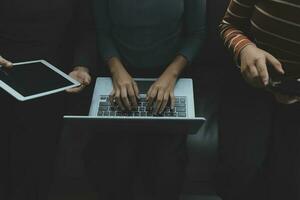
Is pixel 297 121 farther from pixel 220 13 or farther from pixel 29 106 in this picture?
pixel 29 106

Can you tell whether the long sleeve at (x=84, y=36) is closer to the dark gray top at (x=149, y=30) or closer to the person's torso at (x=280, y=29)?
the dark gray top at (x=149, y=30)

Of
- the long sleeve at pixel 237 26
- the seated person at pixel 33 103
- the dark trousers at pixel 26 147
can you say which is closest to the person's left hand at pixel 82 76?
the seated person at pixel 33 103

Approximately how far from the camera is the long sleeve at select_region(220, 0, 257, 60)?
1.17m

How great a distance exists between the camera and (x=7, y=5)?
134 centimetres

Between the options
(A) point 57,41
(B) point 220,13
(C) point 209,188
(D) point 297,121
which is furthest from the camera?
(B) point 220,13

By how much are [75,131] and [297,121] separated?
0.68 metres

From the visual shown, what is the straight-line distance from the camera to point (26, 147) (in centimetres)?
129

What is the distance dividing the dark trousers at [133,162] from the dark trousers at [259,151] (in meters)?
0.14

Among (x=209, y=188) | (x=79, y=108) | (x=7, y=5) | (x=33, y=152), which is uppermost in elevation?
(x=7, y=5)

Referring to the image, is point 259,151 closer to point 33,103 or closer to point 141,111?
point 141,111

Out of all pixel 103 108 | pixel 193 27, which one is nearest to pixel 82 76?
pixel 103 108

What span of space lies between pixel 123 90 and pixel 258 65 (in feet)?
1.27

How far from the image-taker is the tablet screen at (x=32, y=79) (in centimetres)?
114

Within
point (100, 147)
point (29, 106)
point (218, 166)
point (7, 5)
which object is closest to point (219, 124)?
point (218, 166)
